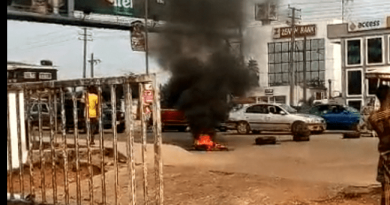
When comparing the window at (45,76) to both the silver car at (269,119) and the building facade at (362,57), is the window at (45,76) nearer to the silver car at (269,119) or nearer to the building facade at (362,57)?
the silver car at (269,119)

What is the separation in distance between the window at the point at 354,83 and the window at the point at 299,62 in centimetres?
12

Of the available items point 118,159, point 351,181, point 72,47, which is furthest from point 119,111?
point 351,181

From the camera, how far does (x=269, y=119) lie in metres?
2.84

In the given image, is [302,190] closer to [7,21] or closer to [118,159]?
[118,159]

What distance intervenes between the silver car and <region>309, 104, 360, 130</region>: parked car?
41 mm

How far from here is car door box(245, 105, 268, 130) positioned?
9.36 ft

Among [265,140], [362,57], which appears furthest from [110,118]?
[362,57]

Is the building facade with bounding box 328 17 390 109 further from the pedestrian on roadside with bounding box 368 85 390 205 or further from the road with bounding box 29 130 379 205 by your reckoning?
the road with bounding box 29 130 379 205

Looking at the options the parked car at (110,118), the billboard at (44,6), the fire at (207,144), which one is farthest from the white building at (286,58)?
the billboard at (44,6)

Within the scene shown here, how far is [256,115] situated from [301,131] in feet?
0.74

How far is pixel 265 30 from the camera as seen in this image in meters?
2.86

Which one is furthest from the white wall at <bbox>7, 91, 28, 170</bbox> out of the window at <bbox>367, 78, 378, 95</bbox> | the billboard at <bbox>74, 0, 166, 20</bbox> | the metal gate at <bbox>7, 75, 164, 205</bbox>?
the window at <bbox>367, 78, 378, 95</bbox>

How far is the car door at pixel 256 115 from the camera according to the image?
9.36 feet

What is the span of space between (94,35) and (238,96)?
0.79 meters
